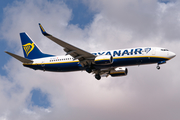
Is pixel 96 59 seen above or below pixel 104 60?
above

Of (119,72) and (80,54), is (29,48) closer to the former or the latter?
(80,54)

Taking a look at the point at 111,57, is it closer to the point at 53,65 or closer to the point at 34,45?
the point at 53,65

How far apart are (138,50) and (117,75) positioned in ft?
37.6

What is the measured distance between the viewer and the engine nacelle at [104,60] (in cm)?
4822

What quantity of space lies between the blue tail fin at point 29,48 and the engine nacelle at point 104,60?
13097 mm

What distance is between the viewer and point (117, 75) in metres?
59.0

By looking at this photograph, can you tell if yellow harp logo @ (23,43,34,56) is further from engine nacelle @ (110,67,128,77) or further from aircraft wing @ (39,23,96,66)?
engine nacelle @ (110,67,128,77)

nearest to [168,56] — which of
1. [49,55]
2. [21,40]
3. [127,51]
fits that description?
[127,51]

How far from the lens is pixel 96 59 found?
163 feet

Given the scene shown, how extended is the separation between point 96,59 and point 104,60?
6.06ft

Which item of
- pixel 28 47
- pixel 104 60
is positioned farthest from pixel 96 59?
pixel 28 47

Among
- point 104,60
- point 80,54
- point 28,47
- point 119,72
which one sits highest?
point 28,47

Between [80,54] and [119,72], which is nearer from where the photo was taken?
[80,54]

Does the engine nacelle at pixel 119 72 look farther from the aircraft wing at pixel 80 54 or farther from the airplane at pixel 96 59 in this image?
the aircraft wing at pixel 80 54
